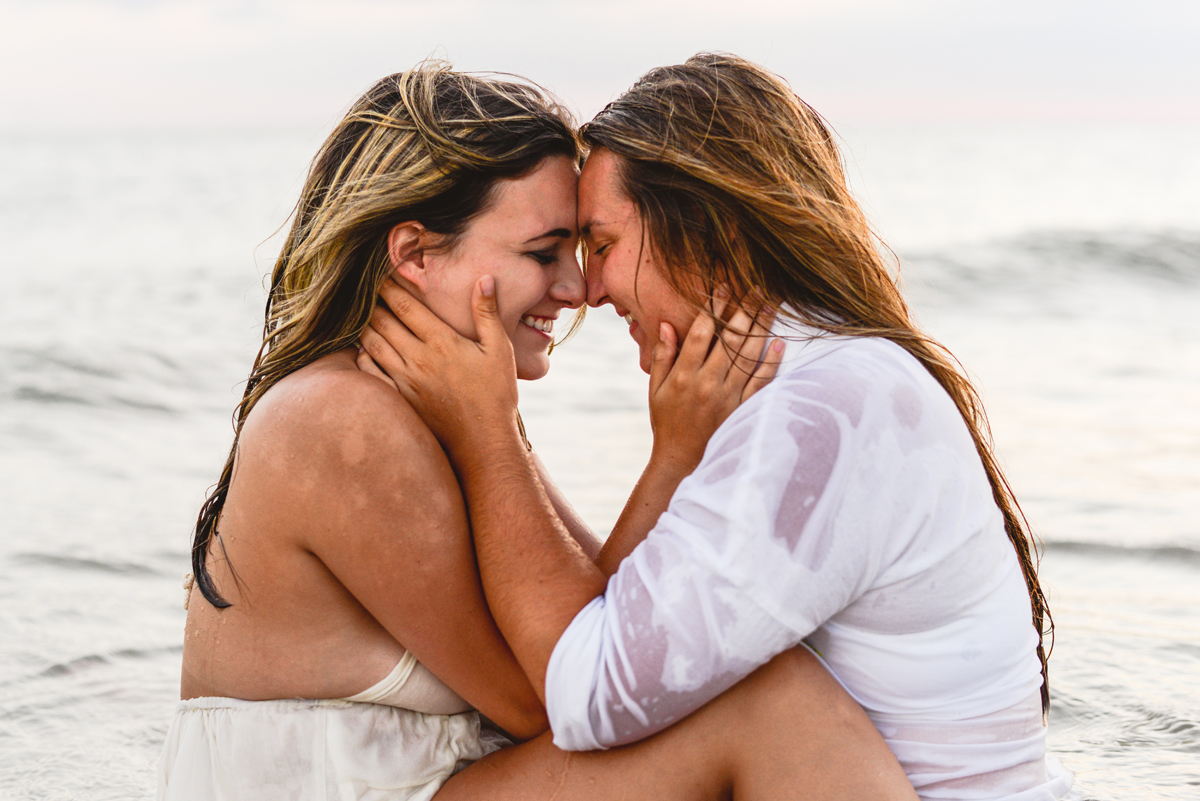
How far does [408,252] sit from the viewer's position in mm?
2729

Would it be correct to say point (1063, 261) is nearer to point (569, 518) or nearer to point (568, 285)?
point (569, 518)

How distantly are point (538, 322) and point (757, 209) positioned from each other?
2.66ft

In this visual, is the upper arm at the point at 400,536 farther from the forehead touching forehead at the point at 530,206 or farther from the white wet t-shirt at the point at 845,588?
the forehead touching forehead at the point at 530,206

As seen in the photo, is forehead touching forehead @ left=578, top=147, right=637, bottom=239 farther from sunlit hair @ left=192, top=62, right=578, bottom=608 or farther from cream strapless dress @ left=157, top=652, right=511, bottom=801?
cream strapless dress @ left=157, top=652, right=511, bottom=801

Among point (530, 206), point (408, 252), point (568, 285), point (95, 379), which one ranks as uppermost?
point (530, 206)

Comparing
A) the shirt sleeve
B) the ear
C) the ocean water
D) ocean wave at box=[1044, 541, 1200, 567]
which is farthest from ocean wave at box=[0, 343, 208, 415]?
the shirt sleeve

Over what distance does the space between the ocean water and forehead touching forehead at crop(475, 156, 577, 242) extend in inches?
31.2

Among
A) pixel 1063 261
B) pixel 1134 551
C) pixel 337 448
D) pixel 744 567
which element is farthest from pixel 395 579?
pixel 1063 261

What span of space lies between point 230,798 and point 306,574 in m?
0.54

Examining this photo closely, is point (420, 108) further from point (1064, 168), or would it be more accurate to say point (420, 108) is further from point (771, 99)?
point (1064, 168)

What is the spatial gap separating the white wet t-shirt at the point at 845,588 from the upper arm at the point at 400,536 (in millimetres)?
313

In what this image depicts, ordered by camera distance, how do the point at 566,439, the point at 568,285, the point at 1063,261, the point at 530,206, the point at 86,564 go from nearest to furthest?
the point at 530,206 < the point at 568,285 < the point at 86,564 < the point at 566,439 < the point at 1063,261

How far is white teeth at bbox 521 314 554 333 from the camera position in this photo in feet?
9.72

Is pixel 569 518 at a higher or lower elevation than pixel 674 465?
lower
